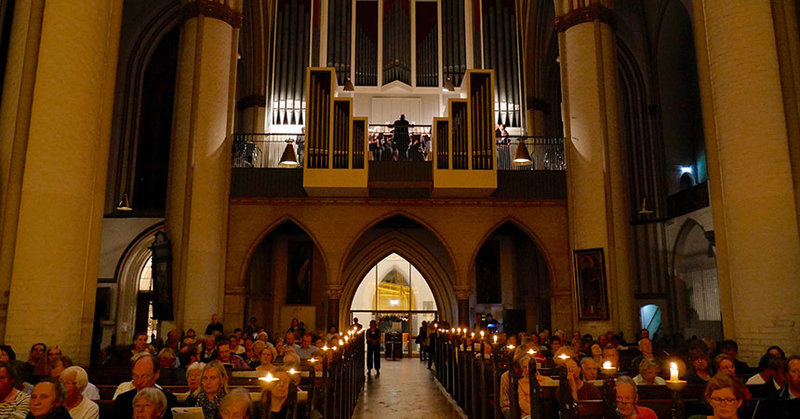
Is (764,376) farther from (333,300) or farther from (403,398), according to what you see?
(333,300)

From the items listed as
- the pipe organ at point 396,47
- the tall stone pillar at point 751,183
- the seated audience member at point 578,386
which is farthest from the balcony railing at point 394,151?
the seated audience member at point 578,386

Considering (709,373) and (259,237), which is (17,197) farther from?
(709,373)

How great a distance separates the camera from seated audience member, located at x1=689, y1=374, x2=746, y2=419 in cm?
363

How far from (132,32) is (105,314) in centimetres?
820

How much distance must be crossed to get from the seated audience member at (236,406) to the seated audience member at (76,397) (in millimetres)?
1681

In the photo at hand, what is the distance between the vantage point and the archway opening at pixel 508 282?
18.1m

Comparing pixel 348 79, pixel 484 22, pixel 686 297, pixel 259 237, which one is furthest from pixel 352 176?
pixel 686 297

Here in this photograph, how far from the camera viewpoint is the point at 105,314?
16.6 meters

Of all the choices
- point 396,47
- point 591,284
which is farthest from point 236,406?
point 396,47

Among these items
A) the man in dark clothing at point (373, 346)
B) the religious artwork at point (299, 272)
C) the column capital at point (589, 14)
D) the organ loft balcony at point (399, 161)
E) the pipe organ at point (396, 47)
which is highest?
the pipe organ at point (396, 47)

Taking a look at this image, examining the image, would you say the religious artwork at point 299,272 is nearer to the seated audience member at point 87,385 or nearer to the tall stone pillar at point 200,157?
the tall stone pillar at point 200,157

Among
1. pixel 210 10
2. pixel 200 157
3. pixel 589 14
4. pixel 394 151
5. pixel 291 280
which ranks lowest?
pixel 291 280

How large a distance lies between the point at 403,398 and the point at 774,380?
6408 mm

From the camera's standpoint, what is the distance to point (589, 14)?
13352 millimetres
